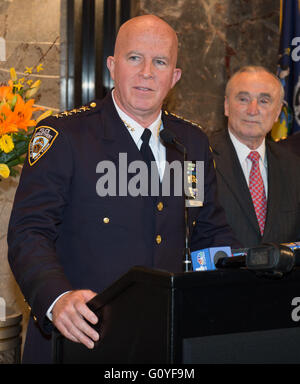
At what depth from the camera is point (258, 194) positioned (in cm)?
279

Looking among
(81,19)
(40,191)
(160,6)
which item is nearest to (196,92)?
(160,6)

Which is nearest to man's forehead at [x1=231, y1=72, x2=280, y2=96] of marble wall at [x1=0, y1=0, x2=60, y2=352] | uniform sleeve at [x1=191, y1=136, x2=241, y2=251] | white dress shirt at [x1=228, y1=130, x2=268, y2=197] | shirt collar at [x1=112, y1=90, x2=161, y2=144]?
white dress shirt at [x1=228, y1=130, x2=268, y2=197]

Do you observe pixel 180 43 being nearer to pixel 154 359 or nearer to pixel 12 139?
pixel 12 139

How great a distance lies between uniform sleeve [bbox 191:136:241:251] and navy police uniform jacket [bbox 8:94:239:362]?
0.08 m

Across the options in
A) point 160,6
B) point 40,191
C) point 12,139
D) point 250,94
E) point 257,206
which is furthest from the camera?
point 160,6

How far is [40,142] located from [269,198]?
4.09 ft

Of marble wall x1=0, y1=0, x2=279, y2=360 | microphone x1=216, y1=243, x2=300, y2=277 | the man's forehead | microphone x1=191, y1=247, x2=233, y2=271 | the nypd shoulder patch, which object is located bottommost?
microphone x1=191, y1=247, x2=233, y2=271

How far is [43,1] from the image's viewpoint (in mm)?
3191

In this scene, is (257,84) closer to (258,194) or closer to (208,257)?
(258,194)

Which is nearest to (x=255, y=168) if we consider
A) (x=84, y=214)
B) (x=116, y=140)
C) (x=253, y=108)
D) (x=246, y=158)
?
(x=246, y=158)

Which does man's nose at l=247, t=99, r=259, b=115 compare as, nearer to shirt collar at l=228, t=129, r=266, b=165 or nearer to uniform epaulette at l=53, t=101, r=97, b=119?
shirt collar at l=228, t=129, r=266, b=165

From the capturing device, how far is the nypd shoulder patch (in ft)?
5.95

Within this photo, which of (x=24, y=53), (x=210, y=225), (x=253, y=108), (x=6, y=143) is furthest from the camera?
(x=24, y=53)

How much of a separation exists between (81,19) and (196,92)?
85 cm
